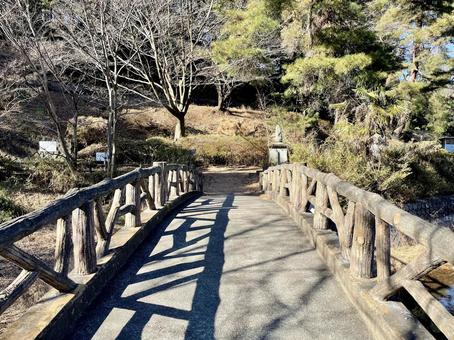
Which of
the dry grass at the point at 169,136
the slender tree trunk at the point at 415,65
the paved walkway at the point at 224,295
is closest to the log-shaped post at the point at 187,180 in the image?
the dry grass at the point at 169,136

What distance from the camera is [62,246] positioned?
10.8ft

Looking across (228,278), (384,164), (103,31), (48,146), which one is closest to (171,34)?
(103,31)

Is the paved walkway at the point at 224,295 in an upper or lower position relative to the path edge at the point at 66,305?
lower

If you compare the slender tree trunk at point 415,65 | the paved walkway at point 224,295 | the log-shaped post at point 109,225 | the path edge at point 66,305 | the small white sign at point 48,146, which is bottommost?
the paved walkway at point 224,295

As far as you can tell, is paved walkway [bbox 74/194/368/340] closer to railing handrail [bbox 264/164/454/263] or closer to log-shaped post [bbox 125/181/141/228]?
log-shaped post [bbox 125/181/141/228]

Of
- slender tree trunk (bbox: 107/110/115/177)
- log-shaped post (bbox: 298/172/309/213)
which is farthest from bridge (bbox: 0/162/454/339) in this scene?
slender tree trunk (bbox: 107/110/115/177)

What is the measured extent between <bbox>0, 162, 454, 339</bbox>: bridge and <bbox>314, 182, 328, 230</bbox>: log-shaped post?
0.05ft

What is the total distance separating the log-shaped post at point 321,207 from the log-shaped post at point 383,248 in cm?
197

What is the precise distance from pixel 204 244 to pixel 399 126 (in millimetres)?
11517

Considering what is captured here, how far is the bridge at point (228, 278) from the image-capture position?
2.69 meters

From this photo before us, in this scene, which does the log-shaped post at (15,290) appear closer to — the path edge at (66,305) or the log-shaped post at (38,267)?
the log-shaped post at (38,267)

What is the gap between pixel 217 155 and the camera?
2197 cm

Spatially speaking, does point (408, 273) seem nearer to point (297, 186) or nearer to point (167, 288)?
point (167, 288)

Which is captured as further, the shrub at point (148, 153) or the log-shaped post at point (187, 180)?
the shrub at point (148, 153)
